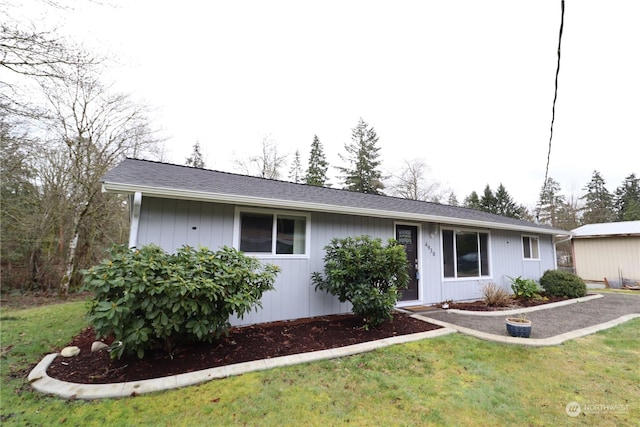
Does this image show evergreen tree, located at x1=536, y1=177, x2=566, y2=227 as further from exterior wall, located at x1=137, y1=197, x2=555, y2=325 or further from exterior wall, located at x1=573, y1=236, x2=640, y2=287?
exterior wall, located at x1=137, y1=197, x2=555, y2=325

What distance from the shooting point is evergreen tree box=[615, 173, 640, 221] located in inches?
995

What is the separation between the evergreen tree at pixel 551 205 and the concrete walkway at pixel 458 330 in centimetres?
1939

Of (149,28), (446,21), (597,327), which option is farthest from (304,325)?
(149,28)

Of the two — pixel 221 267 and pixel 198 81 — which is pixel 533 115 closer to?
pixel 221 267

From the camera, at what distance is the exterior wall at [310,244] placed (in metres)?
4.41

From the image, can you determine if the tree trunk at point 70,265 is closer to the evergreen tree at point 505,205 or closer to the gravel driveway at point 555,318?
the gravel driveway at point 555,318

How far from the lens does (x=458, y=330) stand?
15.9ft

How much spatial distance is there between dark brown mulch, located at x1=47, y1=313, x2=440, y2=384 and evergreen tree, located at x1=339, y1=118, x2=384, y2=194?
59.4 feet

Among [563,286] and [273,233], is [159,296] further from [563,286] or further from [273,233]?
[563,286]

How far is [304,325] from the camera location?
5.02 m

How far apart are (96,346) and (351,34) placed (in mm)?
8505

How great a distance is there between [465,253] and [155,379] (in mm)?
7967

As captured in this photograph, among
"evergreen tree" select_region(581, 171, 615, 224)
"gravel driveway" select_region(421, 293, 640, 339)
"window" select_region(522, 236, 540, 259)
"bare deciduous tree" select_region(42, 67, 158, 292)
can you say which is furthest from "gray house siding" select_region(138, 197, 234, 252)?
"evergreen tree" select_region(581, 171, 615, 224)

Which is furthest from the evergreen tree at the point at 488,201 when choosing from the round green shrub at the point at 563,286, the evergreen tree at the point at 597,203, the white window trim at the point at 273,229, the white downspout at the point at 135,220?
the white downspout at the point at 135,220
